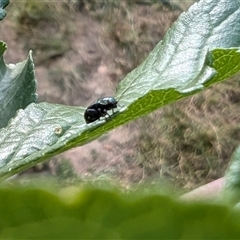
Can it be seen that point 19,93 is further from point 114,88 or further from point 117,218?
point 114,88

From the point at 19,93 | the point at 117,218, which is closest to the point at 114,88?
the point at 19,93

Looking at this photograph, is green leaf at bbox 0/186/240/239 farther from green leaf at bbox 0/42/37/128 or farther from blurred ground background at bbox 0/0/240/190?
blurred ground background at bbox 0/0/240/190

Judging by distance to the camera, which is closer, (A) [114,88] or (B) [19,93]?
(B) [19,93]

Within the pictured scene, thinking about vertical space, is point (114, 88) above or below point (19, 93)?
below

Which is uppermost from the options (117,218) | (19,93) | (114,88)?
(117,218)

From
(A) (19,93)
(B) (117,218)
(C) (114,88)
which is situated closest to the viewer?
(B) (117,218)

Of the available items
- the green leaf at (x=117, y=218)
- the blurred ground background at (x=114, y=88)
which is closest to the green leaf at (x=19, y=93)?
the green leaf at (x=117, y=218)

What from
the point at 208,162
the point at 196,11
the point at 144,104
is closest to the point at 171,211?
the point at 144,104
